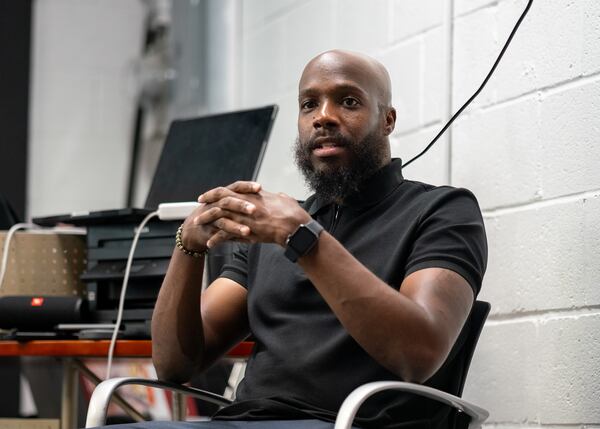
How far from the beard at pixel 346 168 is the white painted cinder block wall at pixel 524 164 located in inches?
15.2

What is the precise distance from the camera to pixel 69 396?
232 cm

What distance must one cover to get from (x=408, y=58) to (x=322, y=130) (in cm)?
72

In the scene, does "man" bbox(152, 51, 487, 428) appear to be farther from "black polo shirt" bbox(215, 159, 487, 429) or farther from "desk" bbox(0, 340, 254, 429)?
"desk" bbox(0, 340, 254, 429)

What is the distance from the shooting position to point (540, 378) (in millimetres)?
2193

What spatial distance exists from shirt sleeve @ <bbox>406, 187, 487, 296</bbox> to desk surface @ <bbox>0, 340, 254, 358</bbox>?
0.61m

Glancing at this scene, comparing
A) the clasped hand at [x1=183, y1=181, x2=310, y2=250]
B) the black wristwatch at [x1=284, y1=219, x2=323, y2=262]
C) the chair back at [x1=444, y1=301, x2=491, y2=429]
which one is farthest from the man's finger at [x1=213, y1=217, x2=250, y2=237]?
the chair back at [x1=444, y1=301, x2=491, y2=429]

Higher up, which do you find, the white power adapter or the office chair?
the white power adapter

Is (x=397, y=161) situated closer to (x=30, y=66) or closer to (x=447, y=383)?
(x=447, y=383)

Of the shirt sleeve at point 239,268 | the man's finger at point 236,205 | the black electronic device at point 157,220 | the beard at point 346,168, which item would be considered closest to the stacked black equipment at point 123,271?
the black electronic device at point 157,220

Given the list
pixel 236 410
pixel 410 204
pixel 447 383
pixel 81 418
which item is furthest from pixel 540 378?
pixel 81 418

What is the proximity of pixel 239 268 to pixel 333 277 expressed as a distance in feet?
1.69

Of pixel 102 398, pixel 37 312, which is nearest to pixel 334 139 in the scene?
pixel 102 398

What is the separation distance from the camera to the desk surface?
222cm

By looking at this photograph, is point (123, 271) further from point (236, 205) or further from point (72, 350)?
point (236, 205)
